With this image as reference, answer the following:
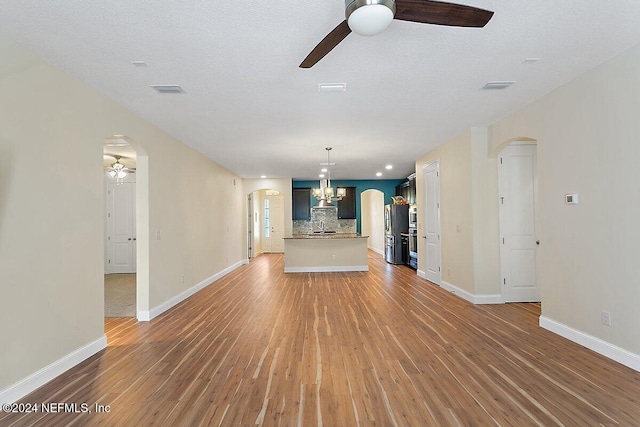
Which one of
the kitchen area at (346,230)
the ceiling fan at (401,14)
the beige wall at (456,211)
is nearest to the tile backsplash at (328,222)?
the kitchen area at (346,230)

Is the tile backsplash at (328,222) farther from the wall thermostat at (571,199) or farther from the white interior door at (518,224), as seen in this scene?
the wall thermostat at (571,199)

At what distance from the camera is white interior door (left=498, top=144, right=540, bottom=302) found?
481 cm

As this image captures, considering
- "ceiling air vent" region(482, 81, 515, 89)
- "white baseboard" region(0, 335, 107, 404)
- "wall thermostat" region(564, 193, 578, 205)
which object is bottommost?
"white baseboard" region(0, 335, 107, 404)

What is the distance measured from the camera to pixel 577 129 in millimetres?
3244

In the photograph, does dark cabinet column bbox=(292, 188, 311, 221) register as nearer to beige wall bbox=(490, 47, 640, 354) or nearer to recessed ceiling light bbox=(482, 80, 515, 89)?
beige wall bbox=(490, 47, 640, 354)

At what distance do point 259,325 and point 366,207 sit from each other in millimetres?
10558

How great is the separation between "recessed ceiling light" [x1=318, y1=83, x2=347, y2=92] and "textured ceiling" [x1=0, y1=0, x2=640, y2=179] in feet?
0.24

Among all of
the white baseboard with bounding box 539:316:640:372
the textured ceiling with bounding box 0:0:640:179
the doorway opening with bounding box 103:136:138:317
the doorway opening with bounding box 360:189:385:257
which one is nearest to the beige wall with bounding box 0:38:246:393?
the textured ceiling with bounding box 0:0:640:179

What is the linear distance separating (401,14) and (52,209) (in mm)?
3120

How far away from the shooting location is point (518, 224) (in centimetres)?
482

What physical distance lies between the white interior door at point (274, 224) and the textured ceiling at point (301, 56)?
28.9 ft

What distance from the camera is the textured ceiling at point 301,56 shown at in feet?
6.97

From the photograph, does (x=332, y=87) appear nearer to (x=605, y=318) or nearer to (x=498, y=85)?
(x=498, y=85)

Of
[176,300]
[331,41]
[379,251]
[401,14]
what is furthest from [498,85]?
[379,251]
